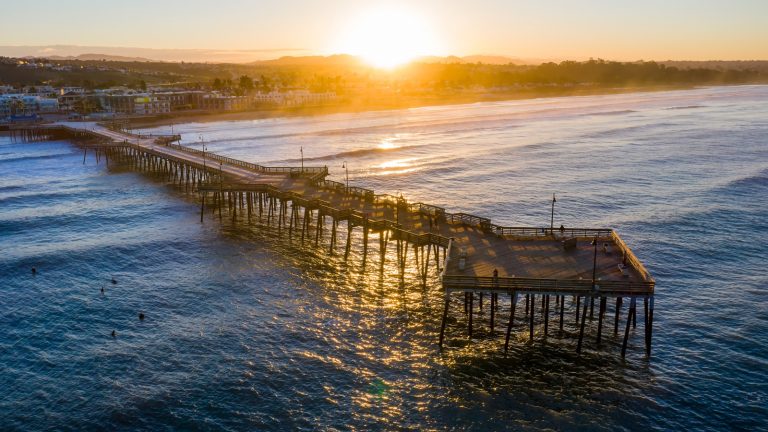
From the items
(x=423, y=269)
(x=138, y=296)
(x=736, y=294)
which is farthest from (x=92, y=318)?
(x=736, y=294)

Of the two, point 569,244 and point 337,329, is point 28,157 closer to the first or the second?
point 337,329

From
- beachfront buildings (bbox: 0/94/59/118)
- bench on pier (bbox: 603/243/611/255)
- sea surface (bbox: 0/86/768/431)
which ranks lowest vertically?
sea surface (bbox: 0/86/768/431)

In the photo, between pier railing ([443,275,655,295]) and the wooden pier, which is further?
the wooden pier

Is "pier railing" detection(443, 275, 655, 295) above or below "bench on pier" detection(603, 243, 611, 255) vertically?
below

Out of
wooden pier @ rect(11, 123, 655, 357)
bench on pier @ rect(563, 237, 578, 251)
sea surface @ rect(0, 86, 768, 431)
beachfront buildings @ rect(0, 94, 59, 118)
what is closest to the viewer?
sea surface @ rect(0, 86, 768, 431)

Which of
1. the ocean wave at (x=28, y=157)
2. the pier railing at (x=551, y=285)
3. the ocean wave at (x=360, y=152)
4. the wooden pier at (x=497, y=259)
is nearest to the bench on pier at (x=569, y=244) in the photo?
the wooden pier at (x=497, y=259)

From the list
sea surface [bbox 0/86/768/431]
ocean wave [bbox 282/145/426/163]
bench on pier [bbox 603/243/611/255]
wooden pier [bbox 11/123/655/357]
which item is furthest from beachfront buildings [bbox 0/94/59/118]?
bench on pier [bbox 603/243/611/255]

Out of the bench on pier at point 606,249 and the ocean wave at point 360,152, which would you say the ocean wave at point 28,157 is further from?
the bench on pier at point 606,249

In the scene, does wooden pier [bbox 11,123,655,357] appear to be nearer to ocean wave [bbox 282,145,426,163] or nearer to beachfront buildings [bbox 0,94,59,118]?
ocean wave [bbox 282,145,426,163]

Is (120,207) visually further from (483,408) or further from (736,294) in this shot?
(736,294)
